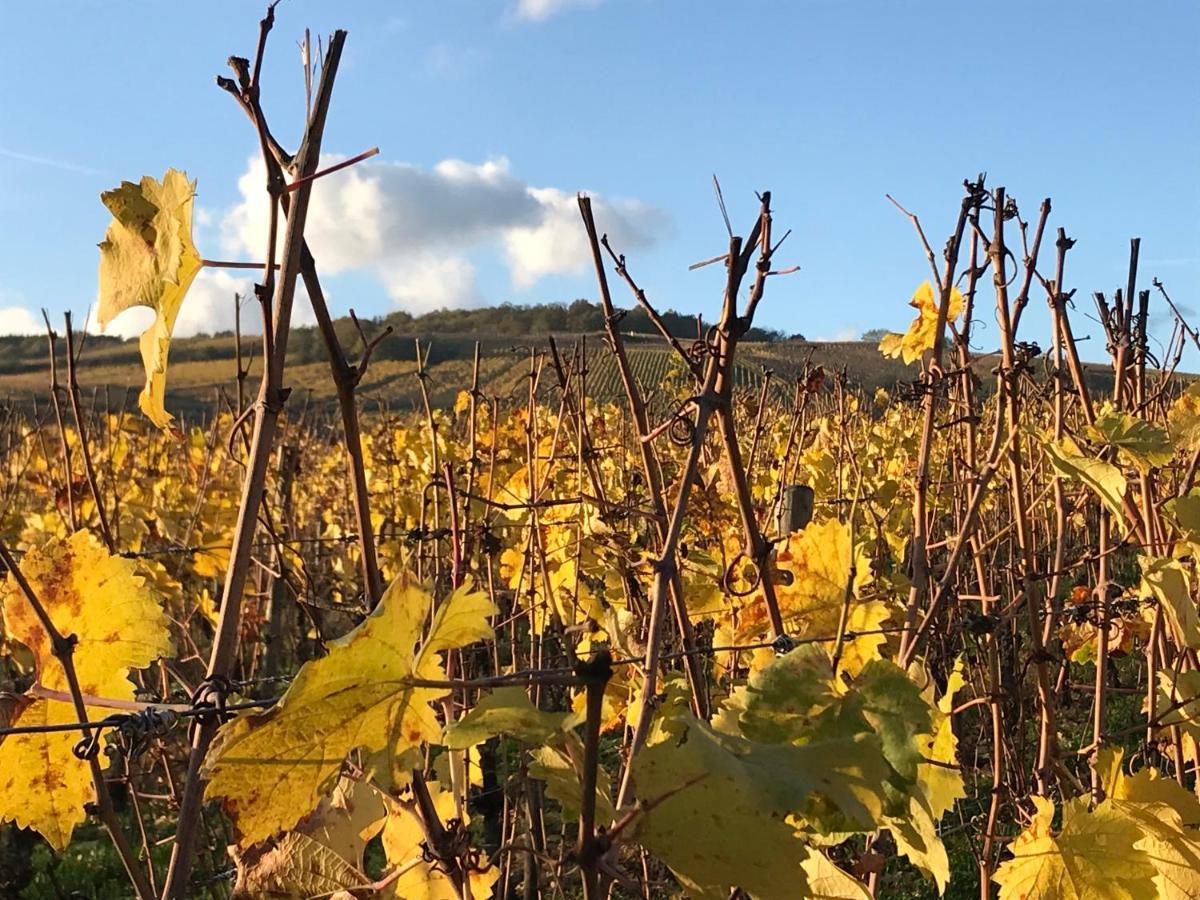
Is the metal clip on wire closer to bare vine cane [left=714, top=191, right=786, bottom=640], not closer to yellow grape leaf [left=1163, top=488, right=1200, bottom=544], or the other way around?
bare vine cane [left=714, top=191, right=786, bottom=640]

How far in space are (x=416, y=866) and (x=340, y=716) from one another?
1.24 ft

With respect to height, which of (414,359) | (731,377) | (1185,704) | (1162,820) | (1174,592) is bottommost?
(1162,820)

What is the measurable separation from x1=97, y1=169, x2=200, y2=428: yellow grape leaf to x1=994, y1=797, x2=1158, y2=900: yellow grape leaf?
110 cm

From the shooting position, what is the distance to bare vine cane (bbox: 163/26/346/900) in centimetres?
75

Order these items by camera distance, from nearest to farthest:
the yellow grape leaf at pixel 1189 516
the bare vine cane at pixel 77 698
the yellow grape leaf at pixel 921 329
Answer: the bare vine cane at pixel 77 698 < the yellow grape leaf at pixel 1189 516 < the yellow grape leaf at pixel 921 329

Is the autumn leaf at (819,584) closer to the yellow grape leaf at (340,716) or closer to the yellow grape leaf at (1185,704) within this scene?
the yellow grape leaf at (1185,704)

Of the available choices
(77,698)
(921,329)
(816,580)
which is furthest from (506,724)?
(921,329)

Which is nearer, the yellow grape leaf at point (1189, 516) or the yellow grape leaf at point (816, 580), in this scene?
the yellow grape leaf at point (816, 580)

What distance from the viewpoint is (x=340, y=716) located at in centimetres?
68

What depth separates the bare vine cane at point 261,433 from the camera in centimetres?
75

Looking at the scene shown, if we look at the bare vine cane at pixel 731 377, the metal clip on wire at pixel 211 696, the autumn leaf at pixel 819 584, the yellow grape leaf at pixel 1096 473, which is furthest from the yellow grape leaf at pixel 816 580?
the metal clip on wire at pixel 211 696

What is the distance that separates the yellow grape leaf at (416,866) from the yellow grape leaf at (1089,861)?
2.24ft

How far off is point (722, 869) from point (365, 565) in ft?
1.24

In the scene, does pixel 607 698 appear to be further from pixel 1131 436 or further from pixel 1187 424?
pixel 1187 424
